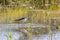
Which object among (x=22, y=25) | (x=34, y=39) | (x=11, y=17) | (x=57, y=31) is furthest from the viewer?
(x=11, y=17)

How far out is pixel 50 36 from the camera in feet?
8.64

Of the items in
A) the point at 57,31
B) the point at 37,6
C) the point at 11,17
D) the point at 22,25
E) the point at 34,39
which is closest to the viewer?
the point at 34,39

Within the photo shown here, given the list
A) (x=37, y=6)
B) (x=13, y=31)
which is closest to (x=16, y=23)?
(x=13, y=31)

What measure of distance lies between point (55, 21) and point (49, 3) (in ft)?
2.74

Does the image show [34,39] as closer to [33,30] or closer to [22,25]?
[33,30]

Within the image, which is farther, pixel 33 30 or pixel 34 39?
pixel 33 30

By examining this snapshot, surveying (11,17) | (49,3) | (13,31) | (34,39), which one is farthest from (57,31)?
(49,3)

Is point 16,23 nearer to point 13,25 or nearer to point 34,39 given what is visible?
point 13,25

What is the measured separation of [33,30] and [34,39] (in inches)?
9.1

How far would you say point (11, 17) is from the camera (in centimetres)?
337

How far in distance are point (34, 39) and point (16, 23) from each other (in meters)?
0.62

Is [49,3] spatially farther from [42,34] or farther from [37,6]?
[42,34]

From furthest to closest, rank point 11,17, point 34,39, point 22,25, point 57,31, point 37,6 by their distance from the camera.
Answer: point 37,6, point 11,17, point 22,25, point 57,31, point 34,39

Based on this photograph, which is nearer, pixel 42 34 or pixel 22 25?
pixel 42 34
